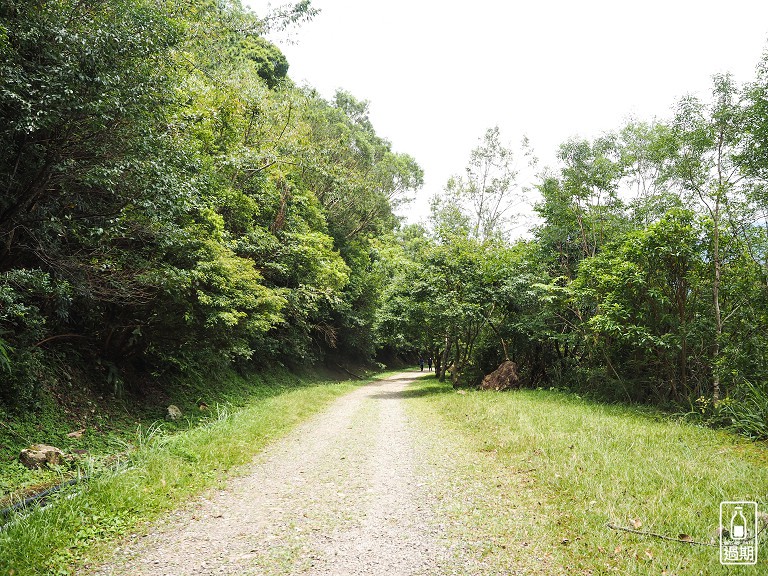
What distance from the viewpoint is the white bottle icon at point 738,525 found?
147 inches

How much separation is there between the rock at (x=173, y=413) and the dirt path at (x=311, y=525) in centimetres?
405

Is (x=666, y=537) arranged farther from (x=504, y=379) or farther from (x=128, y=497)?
(x=504, y=379)

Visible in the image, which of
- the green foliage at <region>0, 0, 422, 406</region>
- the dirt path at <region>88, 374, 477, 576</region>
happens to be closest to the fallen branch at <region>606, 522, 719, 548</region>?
the dirt path at <region>88, 374, 477, 576</region>

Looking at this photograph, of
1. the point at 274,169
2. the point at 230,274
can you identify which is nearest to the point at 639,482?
the point at 230,274

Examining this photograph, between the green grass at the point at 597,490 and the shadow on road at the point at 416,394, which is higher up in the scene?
the green grass at the point at 597,490

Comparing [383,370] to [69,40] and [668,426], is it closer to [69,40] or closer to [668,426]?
[668,426]

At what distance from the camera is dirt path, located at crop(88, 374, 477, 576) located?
11.5 ft

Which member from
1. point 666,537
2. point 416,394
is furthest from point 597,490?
point 416,394

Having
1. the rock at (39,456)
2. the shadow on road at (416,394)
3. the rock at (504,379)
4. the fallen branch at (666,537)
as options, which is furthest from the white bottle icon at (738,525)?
the shadow on road at (416,394)

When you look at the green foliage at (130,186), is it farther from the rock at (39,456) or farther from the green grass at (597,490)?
the green grass at (597,490)

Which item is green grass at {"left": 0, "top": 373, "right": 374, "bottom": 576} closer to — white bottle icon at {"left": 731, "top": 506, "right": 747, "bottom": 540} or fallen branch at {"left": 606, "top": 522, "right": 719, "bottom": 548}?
fallen branch at {"left": 606, "top": 522, "right": 719, "bottom": 548}

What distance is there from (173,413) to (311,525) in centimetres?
718

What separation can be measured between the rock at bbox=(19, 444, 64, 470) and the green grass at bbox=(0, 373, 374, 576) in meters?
1.23

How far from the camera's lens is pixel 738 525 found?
3.94 meters
